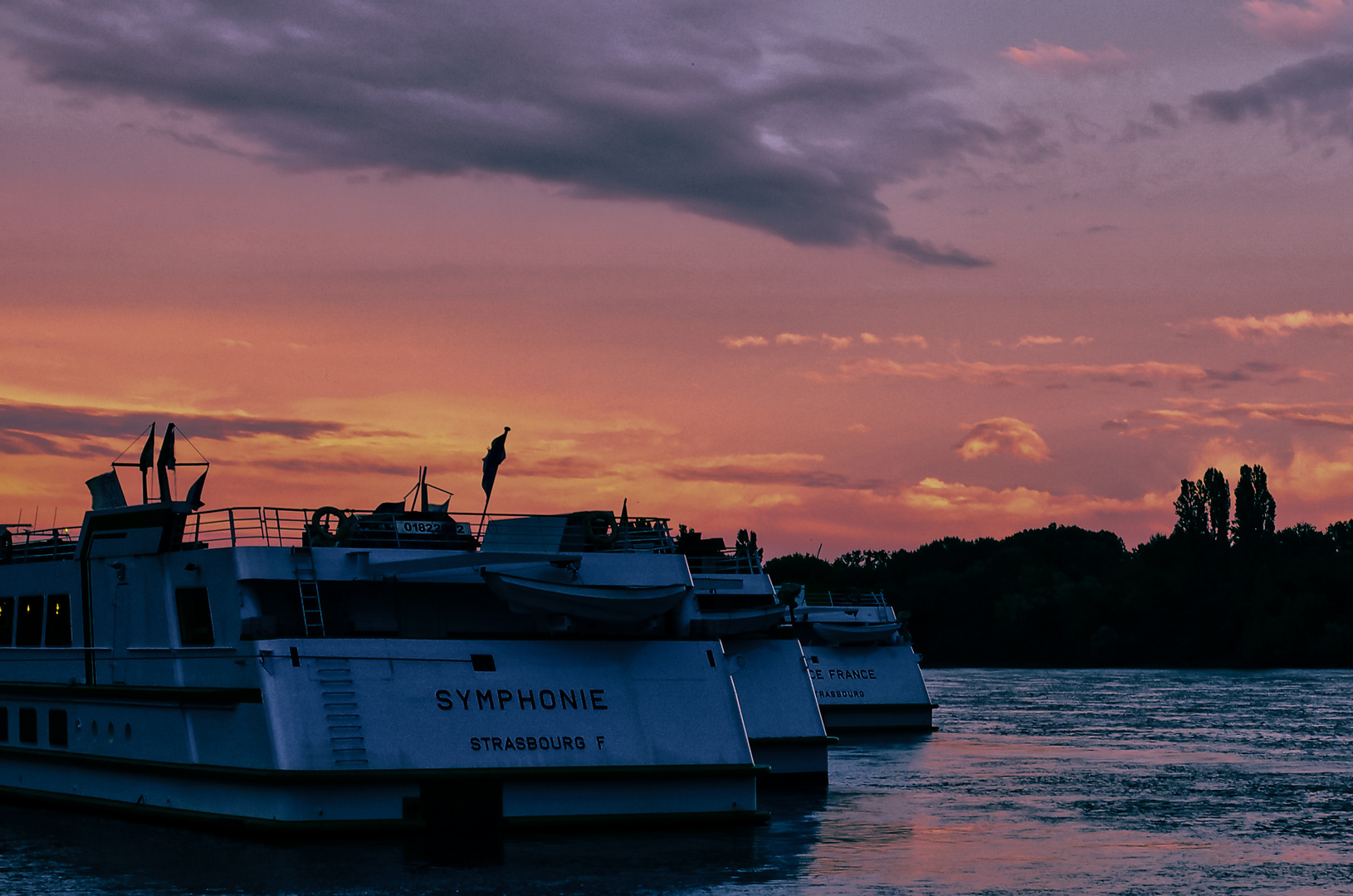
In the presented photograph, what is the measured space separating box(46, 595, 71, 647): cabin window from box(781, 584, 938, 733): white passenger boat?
3385 cm

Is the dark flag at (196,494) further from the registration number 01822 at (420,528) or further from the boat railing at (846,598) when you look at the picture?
the boat railing at (846,598)

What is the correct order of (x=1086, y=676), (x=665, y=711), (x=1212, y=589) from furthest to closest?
(x=1212, y=589), (x=1086, y=676), (x=665, y=711)

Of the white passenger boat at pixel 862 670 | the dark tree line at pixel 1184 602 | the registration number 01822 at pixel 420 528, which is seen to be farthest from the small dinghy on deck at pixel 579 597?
the dark tree line at pixel 1184 602

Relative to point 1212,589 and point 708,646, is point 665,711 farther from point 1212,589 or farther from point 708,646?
point 1212,589

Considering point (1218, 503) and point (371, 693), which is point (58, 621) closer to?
point (371, 693)

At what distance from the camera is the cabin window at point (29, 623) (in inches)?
1316

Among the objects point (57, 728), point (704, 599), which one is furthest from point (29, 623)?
point (704, 599)

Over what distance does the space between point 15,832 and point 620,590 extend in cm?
1248

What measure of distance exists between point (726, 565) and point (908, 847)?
12969mm

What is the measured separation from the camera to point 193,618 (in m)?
28.4

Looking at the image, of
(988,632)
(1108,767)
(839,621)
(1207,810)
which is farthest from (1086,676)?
(1207,810)

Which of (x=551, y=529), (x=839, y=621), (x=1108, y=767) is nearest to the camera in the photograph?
(x=551, y=529)

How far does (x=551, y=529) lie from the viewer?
99.6 feet

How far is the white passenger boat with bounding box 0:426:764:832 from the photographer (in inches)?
1025
